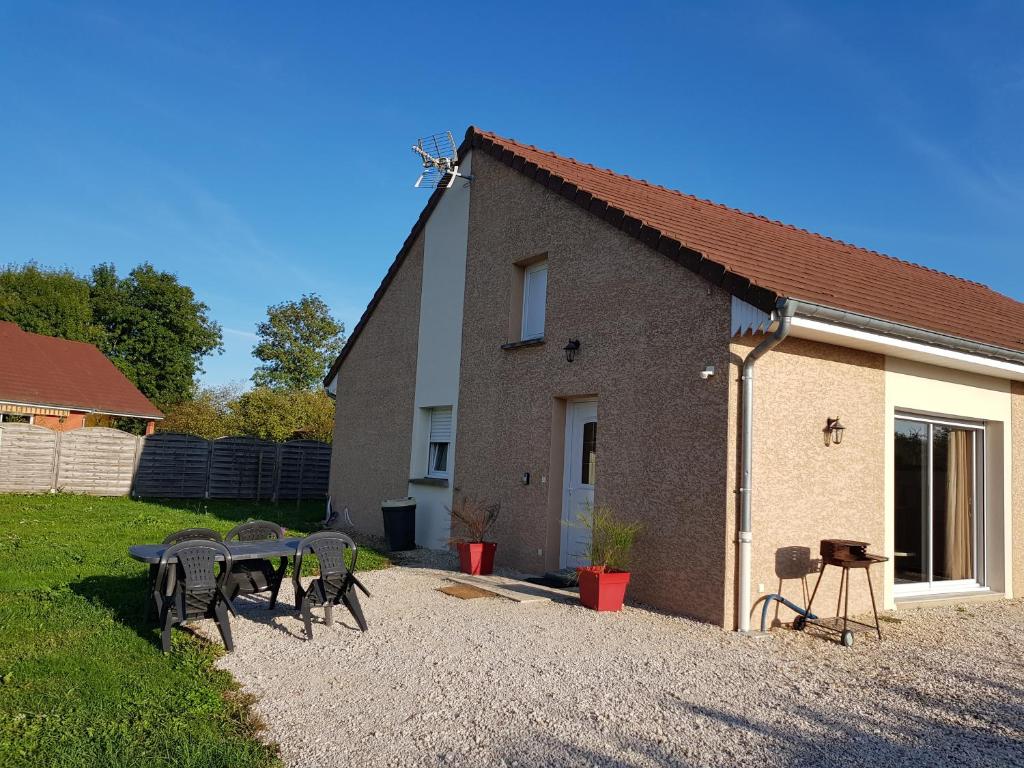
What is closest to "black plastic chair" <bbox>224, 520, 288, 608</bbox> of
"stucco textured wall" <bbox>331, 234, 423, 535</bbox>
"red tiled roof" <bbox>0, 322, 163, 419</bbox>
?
"stucco textured wall" <bbox>331, 234, 423, 535</bbox>

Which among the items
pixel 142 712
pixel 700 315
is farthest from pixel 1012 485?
pixel 142 712

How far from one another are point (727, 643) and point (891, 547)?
125 inches

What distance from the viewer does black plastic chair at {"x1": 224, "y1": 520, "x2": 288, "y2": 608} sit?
264 inches

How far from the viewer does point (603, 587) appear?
24.4ft

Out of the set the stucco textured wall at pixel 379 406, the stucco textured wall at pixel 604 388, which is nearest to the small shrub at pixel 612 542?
the stucco textured wall at pixel 604 388

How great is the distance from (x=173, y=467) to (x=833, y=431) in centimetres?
1849

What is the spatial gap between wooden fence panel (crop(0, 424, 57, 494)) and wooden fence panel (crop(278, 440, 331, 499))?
19.7 feet

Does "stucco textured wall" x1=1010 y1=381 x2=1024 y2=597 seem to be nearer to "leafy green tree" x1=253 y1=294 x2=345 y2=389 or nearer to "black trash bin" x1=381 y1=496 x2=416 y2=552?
"black trash bin" x1=381 y1=496 x2=416 y2=552

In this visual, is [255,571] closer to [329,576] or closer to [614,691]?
[329,576]

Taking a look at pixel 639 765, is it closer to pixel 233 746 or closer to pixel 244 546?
pixel 233 746

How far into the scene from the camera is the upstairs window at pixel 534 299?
424 inches

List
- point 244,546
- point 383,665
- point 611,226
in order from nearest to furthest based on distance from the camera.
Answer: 1. point 383,665
2. point 244,546
3. point 611,226

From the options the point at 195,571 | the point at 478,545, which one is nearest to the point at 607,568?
the point at 478,545

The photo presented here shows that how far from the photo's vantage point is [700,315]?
7.65 metres
